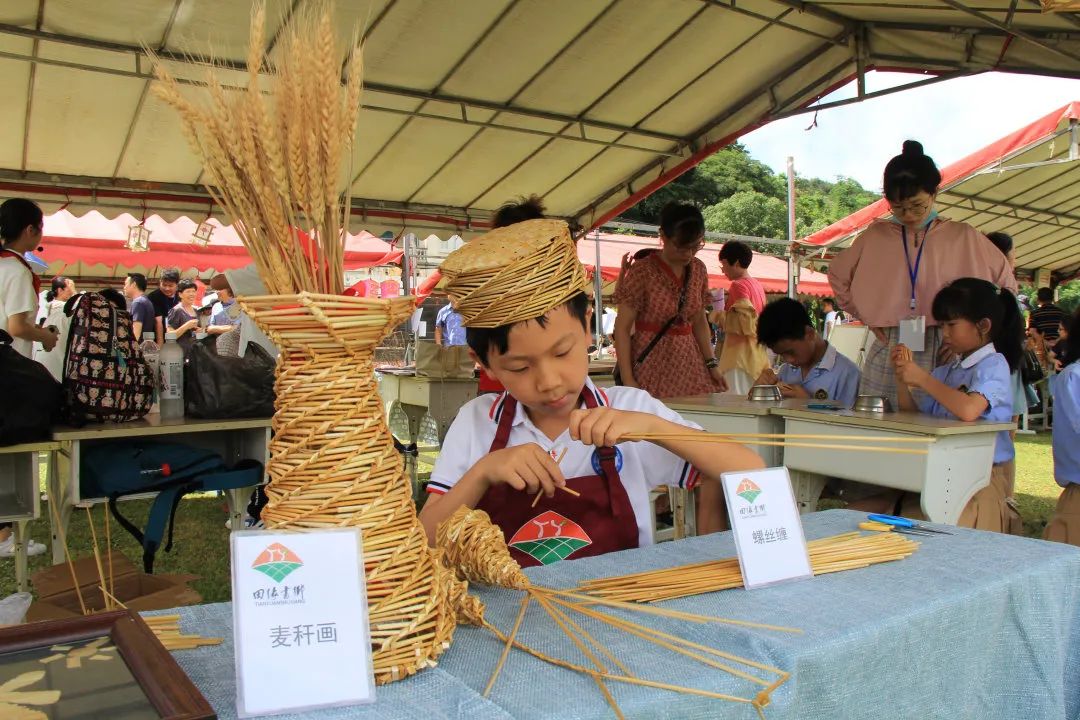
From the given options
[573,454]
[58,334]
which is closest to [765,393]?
[573,454]

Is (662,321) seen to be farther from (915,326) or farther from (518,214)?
(518,214)

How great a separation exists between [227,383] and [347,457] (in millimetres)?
3146

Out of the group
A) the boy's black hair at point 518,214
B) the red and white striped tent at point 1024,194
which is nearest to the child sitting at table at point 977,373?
the boy's black hair at point 518,214

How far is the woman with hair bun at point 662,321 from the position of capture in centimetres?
450

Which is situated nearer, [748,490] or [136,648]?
[136,648]

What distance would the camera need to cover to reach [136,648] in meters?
0.66

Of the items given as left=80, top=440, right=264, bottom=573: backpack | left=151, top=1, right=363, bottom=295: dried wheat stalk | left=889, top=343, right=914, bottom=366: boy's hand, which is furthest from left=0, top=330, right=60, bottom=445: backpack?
left=889, top=343, right=914, bottom=366: boy's hand

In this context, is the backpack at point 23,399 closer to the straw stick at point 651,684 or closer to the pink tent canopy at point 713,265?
the straw stick at point 651,684

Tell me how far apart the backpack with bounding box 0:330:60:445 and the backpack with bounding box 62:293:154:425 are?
0.38 feet

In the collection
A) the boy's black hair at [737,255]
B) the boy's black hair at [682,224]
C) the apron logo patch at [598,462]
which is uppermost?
the boy's black hair at [737,255]

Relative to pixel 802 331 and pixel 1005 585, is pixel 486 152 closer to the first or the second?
pixel 802 331

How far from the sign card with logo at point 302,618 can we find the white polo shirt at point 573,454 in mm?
867

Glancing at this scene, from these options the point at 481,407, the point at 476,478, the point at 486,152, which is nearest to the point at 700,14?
the point at 486,152

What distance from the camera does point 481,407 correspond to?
66.7 inches
